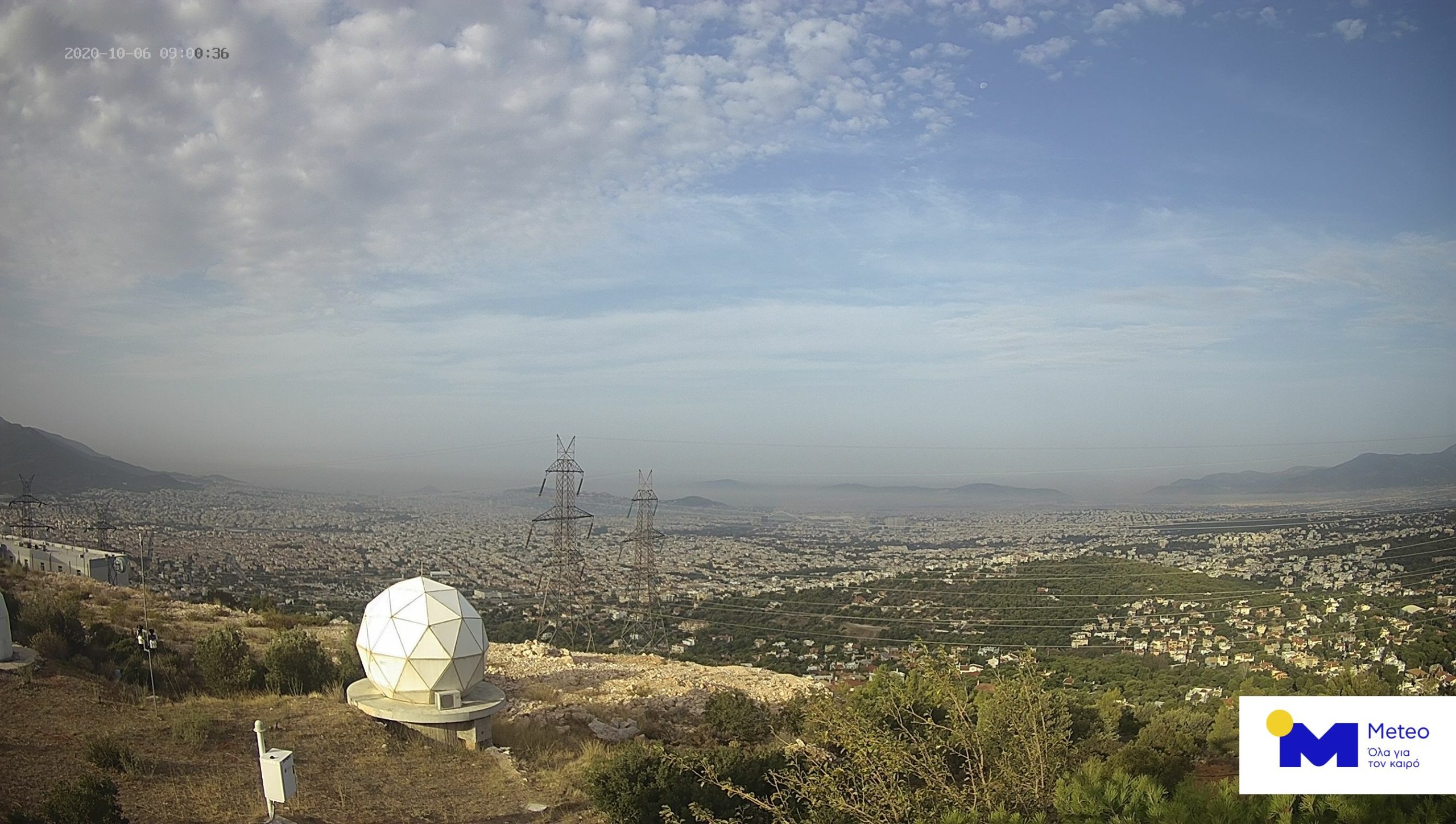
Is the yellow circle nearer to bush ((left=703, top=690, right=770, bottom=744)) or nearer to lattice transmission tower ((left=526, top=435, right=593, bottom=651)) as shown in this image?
bush ((left=703, top=690, right=770, bottom=744))

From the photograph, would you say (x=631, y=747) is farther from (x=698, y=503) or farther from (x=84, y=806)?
(x=698, y=503)

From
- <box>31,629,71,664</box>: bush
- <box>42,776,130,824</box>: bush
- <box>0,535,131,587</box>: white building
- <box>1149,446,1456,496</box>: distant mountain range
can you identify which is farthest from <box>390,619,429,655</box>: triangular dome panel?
<box>1149,446,1456,496</box>: distant mountain range

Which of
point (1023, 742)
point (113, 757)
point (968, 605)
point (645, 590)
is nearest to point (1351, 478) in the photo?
point (968, 605)

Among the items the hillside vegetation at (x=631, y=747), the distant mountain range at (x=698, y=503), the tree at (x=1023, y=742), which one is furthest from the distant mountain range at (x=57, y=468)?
the distant mountain range at (x=698, y=503)

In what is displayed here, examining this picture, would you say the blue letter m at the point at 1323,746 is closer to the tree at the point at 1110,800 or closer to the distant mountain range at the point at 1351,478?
the tree at the point at 1110,800

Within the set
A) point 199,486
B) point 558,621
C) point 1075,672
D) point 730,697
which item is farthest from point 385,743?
point 199,486

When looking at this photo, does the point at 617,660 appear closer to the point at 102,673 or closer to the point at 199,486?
the point at 102,673
